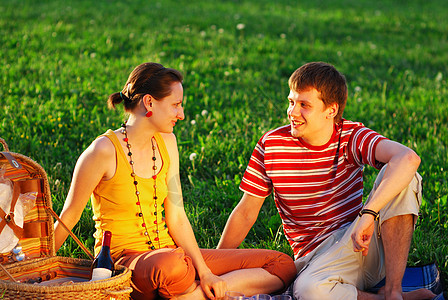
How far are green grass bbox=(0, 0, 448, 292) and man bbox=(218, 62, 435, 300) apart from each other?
0.50 metres

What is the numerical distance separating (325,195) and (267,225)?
88 centimetres

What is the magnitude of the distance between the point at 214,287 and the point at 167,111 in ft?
3.53

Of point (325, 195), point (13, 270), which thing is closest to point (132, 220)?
point (13, 270)

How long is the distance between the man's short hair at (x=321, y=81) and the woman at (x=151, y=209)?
2.61 ft

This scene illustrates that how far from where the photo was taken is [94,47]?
8.59 metres

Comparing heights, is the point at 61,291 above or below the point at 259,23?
below

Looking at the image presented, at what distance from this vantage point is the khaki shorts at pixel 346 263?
3367mm

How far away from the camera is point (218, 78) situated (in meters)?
7.70

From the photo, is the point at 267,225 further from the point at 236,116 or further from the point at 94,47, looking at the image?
the point at 94,47

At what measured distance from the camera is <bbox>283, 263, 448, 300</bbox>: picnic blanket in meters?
3.62

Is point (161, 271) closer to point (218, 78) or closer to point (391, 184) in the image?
point (391, 184)

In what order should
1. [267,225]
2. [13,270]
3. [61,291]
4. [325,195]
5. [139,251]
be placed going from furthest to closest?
[267,225], [325,195], [139,251], [13,270], [61,291]

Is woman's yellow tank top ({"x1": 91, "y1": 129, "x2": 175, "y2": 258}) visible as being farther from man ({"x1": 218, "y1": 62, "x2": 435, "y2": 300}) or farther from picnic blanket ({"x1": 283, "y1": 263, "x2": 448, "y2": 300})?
picnic blanket ({"x1": 283, "y1": 263, "x2": 448, "y2": 300})

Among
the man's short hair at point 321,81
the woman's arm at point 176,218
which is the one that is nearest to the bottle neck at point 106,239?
the woman's arm at point 176,218
